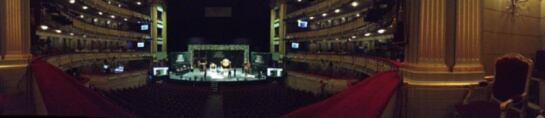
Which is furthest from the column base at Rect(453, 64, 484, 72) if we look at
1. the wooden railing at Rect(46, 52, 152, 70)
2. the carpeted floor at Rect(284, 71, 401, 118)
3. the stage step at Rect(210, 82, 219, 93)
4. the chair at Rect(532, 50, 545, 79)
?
the stage step at Rect(210, 82, 219, 93)

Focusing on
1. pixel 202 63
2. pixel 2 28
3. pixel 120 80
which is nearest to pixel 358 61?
pixel 2 28

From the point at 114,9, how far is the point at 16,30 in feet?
64.5

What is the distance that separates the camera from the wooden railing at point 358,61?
1025 cm

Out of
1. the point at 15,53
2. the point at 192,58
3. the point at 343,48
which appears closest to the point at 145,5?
the point at 192,58

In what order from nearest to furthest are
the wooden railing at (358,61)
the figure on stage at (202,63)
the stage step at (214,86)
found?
the wooden railing at (358,61) < the stage step at (214,86) < the figure on stage at (202,63)

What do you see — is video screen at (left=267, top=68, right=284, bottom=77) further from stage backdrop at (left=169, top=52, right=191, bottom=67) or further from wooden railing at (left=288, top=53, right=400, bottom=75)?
stage backdrop at (left=169, top=52, right=191, bottom=67)

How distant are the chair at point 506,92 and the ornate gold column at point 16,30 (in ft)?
25.2

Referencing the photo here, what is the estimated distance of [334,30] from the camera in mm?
23891

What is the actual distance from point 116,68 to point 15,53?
1758 cm

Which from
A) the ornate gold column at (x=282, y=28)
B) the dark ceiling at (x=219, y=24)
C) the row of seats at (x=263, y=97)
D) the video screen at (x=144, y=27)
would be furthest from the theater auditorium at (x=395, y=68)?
the dark ceiling at (x=219, y=24)

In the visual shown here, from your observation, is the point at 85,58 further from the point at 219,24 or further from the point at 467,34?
the point at 219,24

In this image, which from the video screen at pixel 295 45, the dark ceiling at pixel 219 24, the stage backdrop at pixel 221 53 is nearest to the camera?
the video screen at pixel 295 45

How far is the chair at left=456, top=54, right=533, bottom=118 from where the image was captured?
5039 millimetres

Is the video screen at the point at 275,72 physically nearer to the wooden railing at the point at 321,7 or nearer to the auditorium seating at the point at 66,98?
the wooden railing at the point at 321,7
